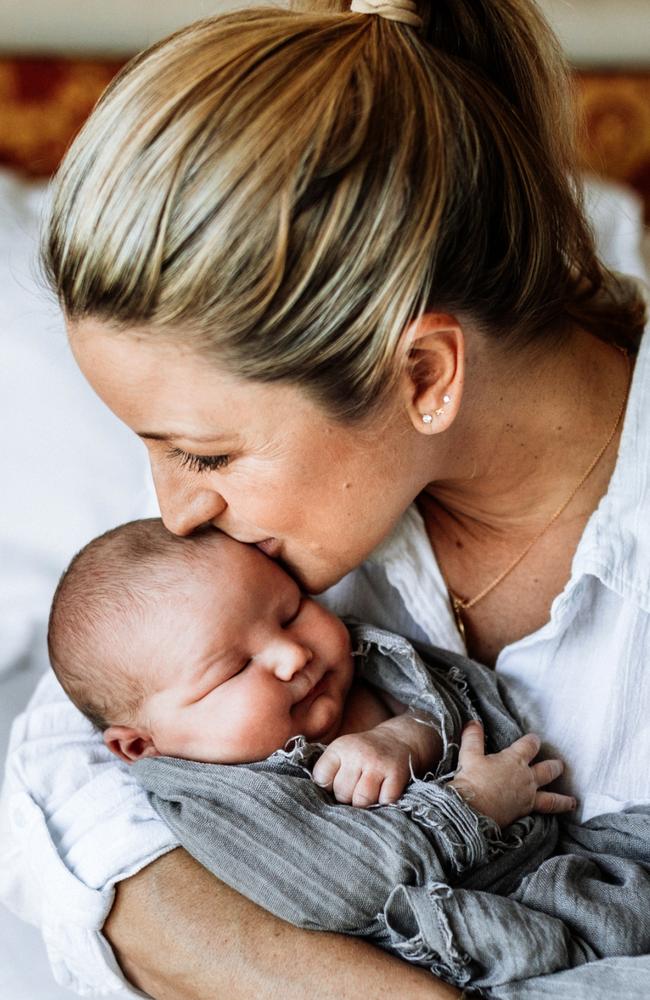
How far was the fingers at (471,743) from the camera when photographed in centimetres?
119

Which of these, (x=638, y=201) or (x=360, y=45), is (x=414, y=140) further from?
(x=638, y=201)

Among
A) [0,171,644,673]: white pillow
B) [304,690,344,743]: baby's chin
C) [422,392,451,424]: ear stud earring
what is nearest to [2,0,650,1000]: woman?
[422,392,451,424]: ear stud earring

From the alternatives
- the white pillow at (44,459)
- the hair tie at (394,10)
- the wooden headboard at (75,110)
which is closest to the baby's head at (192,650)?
A: the white pillow at (44,459)

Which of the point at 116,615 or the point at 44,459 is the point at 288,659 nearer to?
the point at 116,615

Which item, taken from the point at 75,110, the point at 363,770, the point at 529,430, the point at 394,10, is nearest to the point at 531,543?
the point at 529,430

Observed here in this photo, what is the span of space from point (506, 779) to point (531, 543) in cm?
31

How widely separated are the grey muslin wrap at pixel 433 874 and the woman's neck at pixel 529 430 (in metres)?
0.33

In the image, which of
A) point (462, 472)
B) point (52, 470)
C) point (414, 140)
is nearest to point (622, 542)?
point (462, 472)

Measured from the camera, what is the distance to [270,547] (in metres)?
1.23

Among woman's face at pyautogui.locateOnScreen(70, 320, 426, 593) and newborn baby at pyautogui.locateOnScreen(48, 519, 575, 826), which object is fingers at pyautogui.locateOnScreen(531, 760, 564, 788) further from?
woman's face at pyautogui.locateOnScreen(70, 320, 426, 593)

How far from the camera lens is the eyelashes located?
109cm

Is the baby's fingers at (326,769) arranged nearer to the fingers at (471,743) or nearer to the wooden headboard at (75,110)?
the fingers at (471,743)

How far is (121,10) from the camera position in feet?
7.05

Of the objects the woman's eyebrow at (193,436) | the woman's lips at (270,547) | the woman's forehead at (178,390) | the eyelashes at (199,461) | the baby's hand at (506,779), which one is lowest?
the baby's hand at (506,779)
